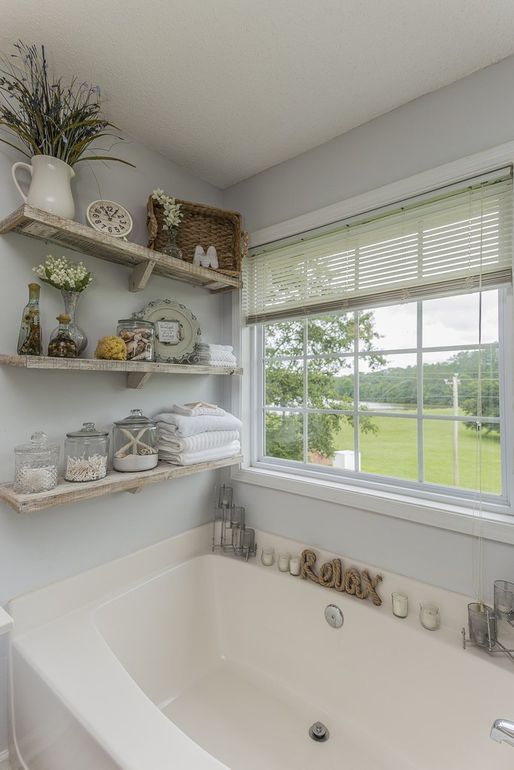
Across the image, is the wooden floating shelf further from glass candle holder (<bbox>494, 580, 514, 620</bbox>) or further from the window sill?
glass candle holder (<bbox>494, 580, 514, 620</bbox>)

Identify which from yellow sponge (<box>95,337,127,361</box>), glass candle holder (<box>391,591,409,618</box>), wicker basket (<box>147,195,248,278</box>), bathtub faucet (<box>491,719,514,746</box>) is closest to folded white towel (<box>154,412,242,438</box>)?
yellow sponge (<box>95,337,127,361</box>)

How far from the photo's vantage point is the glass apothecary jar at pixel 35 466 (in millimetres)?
1256

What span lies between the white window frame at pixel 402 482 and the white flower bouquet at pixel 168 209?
0.46m

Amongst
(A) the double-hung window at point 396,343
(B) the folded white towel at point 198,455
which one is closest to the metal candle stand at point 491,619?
(A) the double-hung window at point 396,343

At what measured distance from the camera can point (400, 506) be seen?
152cm

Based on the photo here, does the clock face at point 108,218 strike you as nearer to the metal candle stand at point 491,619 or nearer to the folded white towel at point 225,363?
the folded white towel at point 225,363

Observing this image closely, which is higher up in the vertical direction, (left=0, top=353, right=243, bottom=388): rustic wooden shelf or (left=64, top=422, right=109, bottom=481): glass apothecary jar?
(left=0, top=353, right=243, bottom=388): rustic wooden shelf

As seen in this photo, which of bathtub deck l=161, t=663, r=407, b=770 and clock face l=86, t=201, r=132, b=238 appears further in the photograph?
clock face l=86, t=201, r=132, b=238

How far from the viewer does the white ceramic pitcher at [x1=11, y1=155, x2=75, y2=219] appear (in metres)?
1.31

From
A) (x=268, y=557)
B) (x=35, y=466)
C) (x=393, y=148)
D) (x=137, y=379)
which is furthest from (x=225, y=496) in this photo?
(x=393, y=148)

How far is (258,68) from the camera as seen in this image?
4.57 feet

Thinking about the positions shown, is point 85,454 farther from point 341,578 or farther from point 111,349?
point 341,578

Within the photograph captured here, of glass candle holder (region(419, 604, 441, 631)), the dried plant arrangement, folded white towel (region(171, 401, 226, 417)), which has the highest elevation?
the dried plant arrangement

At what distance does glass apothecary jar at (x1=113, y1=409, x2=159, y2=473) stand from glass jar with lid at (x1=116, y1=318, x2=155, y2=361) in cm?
24
